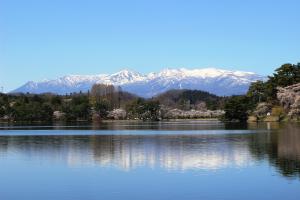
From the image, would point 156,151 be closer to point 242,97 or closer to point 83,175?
point 83,175

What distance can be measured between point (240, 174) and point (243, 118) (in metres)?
74.7

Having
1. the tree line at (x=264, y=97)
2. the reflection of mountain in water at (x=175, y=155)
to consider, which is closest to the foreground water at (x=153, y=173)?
the reflection of mountain in water at (x=175, y=155)

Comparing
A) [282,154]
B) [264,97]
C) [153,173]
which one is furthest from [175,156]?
[264,97]

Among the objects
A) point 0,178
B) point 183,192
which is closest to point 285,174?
point 183,192

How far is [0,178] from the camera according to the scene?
21.8 m

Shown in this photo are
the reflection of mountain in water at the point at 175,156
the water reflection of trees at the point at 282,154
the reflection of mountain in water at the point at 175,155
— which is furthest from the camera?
the reflection of mountain in water at the point at 175,156

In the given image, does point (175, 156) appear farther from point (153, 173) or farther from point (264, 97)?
point (264, 97)

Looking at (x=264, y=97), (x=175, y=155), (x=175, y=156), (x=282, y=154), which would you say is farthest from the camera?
(x=264, y=97)

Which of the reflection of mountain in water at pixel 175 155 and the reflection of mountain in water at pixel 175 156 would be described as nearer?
the reflection of mountain in water at pixel 175 155

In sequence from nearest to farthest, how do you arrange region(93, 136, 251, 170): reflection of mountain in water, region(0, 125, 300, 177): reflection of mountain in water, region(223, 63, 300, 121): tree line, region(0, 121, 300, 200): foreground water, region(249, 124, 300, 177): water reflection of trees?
region(0, 121, 300, 200): foreground water
region(249, 124, 300, 177): water reflection of trees
region(0, 125, 300, 177): reflection of mountain in water
region(93, 136, 251, 170): reflection of mountain in water
region(223, 63, 300, 121): tree line

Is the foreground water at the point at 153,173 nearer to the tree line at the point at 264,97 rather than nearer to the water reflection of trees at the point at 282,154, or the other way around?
the water reflection of trees at the point at 282,154

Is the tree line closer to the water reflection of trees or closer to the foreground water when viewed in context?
the water reflection of trees

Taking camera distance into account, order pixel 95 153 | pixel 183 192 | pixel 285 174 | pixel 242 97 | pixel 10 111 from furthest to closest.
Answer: pixel 10 111
pixel 242 97
pixel 95 153
pixel 285 174
pixel 183 192

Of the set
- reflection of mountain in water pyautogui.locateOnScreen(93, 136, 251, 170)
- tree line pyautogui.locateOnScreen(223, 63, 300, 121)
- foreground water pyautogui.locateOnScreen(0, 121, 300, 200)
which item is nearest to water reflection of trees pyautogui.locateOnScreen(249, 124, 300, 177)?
foreground water pyautogui.locateOnScreen(0, 121, 300, 200)
